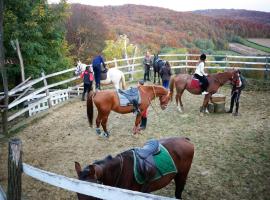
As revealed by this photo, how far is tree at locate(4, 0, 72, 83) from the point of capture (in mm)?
15109

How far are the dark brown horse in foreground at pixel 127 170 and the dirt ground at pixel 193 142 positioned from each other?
1188mm

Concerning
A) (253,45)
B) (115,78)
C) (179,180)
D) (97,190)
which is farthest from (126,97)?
(253,45)

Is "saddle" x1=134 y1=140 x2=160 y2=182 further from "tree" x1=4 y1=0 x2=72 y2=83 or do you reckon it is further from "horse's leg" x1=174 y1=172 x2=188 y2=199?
"tree" x1=4 y1=0 x2=72 y2=83

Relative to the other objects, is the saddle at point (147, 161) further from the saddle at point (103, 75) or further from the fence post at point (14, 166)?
the saddle at point (103, 75)

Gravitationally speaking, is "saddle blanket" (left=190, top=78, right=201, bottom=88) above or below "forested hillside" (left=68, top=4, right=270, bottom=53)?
below

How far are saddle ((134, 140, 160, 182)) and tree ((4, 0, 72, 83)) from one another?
1179 centimetres

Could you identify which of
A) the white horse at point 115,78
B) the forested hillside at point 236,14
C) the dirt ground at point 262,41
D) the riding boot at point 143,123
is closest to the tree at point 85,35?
the dirt ground at point 262,41

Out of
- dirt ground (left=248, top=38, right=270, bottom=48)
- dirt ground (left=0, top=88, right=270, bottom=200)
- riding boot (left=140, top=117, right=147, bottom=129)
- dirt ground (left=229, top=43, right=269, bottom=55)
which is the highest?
dirt ground (left=248, top=38, right=270, bottom=48)

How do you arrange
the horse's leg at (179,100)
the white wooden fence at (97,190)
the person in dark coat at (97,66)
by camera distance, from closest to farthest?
the white wooden fence at (97,190) < the horse's leg at (179,100) < the person in dark coat at (97,66)

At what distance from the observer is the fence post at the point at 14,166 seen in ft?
10.7

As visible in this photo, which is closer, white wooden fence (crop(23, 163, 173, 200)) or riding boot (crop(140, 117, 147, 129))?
white wooden fence (crop(23, 163, 173, 200))

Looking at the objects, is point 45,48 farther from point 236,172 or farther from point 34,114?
point 236,172

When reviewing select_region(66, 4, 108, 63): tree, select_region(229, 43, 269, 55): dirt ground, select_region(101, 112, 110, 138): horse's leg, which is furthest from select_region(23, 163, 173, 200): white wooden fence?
select_region(229, 43, 269, 55): dirt ground

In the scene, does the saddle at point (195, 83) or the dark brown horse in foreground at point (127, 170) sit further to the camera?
the saddle at point (195, 83)
